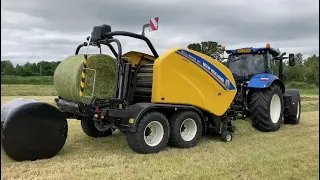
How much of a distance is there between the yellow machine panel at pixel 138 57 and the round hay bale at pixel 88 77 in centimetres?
54

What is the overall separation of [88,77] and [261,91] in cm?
440

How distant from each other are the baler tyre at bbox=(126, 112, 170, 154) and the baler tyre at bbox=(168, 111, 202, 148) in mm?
227

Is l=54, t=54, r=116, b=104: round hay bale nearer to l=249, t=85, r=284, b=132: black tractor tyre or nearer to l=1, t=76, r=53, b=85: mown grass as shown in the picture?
l=1, t=76, r=53, b=85: mown grass

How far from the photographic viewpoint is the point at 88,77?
19.0 ft

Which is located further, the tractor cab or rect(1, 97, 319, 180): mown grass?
the tractor cab

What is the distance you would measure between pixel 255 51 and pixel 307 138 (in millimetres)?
2680

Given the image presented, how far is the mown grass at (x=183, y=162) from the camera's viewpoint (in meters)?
4.43

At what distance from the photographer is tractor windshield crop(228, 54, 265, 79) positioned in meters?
8.94

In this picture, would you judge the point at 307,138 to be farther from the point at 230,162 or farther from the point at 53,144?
the point at 53,144

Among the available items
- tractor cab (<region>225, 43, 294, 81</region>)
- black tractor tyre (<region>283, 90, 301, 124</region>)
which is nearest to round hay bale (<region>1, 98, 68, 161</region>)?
tractor cab (<region>225, 43, 294, 81</region>)

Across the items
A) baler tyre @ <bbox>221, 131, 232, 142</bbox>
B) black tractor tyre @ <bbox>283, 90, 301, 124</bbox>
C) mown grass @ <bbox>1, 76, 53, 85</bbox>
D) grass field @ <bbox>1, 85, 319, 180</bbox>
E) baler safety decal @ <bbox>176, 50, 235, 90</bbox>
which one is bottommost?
grass field @ <bbox>1, 85, 319, 180</bbox>

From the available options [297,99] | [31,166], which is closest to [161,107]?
[31,166]

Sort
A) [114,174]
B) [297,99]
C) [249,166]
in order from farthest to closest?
[297,99] → [249,166] → [114,174]

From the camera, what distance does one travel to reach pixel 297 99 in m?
9.85
